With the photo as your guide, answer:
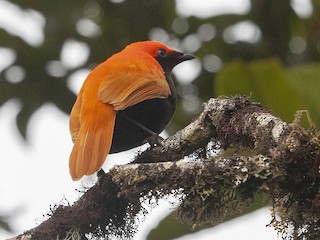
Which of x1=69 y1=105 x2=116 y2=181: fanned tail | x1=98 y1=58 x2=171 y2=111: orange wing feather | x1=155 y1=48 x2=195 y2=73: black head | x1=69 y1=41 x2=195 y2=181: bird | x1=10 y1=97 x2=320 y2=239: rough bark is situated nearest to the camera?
x1=10 y1=97 x2=320 y2=239: rough bark

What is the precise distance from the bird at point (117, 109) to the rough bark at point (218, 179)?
0.29 metres

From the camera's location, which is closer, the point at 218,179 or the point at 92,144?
the point at 218,179

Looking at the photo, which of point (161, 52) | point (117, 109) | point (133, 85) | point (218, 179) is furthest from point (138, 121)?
point (218, 179)

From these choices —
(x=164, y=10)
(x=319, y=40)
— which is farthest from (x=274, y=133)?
(x=164, y=10)

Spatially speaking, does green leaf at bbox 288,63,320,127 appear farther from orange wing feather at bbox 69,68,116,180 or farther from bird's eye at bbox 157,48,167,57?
bird's eye at bbox 157,48,167,57

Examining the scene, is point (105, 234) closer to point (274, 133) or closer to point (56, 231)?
point (56, 231)

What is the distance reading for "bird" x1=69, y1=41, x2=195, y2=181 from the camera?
13.5 ft

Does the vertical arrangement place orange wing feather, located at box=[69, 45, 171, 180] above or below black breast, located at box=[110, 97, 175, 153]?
above

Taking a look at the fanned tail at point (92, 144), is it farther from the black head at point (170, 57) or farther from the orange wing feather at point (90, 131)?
the black head at point (170, 57)

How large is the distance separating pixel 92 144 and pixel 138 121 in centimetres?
50

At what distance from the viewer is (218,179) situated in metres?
3.19

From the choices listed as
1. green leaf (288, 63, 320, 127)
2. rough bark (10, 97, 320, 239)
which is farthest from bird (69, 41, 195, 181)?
green leaf (288, 63, 320, 127)

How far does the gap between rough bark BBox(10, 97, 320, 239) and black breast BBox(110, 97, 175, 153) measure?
0.56 m

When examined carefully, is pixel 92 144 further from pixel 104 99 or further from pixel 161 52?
pixel 161 52
